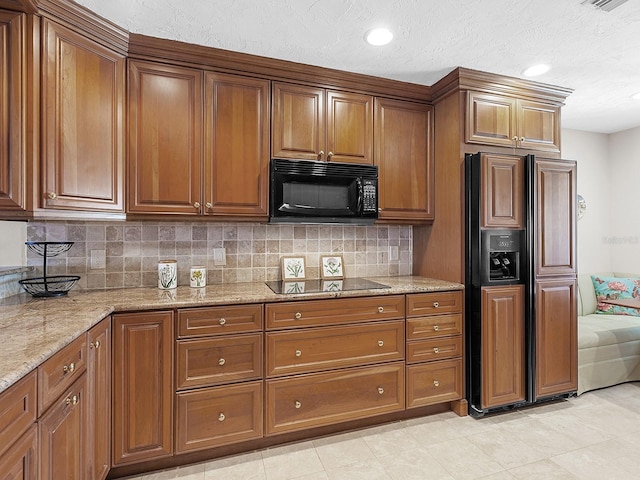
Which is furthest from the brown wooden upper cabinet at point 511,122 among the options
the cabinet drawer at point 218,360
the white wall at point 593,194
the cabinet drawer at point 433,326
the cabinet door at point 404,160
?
the cabinet drawer at point 218,360

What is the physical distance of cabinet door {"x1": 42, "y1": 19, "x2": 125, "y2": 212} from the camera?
169 centimetres

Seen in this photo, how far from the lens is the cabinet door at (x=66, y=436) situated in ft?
3.76

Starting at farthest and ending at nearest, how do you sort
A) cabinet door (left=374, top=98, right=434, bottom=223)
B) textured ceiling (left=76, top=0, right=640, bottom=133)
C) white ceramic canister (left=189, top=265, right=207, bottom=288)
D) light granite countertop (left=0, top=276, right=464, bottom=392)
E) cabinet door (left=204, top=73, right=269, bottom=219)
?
cabinet door (left=374, top=98, right=434, bottom=223), white ceramic canister (left=189, top=265, right=207, bottom=288), cabinet door (left=204, top=73, right=269, bottom=219), textured ceiling (left=76, top=0, right=640, bottom=133), light granite countertop (left=0, top=276, right=464, bottom=392)

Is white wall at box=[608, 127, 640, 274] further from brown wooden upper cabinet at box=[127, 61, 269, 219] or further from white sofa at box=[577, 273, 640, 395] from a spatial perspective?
brown wooden upper cabinet at box=[127, 61, 269, 219]

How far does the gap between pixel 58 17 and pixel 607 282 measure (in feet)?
16.3

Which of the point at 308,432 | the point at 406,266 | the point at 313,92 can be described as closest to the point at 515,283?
the point at 406,266

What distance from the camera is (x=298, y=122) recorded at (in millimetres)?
2428

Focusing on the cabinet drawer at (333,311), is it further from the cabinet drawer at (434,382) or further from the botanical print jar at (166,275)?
the botanical print jar at (166,275)

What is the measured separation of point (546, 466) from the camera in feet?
6.41

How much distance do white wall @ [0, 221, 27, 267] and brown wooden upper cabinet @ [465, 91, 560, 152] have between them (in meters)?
3.00

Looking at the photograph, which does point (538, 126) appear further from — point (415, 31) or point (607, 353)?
point (607, 353)

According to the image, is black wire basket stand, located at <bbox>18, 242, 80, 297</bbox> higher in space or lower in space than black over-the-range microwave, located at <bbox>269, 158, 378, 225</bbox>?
lower

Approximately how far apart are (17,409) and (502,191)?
2731mm

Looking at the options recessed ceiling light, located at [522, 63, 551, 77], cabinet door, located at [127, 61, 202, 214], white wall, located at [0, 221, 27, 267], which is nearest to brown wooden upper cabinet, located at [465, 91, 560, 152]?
recessed ceiling light, located at [522, 63, 551, 77]
